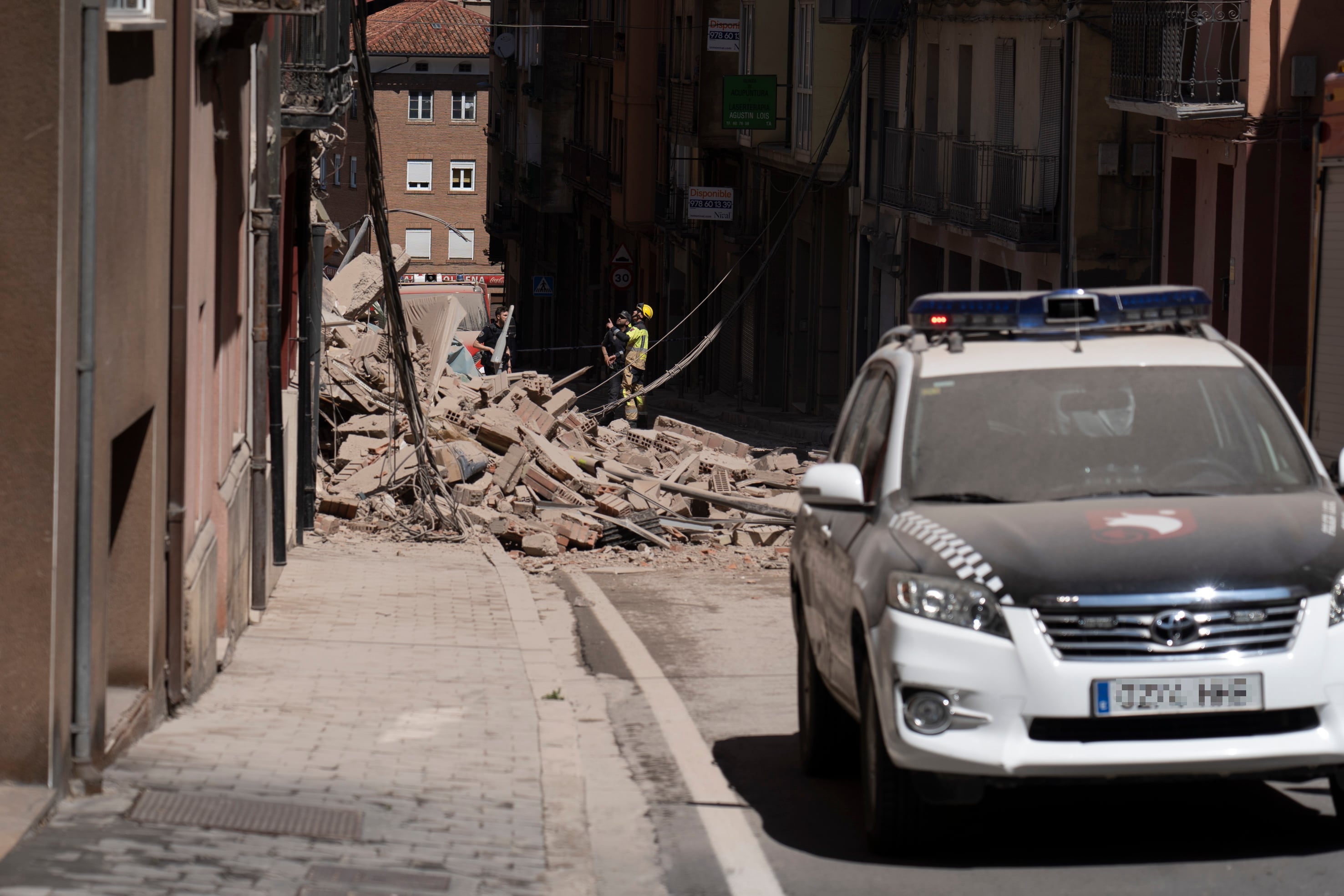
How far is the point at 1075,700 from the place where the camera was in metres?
6.62

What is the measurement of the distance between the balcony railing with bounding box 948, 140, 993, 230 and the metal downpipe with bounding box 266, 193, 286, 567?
670 inches

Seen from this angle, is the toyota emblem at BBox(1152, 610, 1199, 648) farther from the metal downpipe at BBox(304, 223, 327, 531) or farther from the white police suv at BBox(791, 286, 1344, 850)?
the metal downpipe at BBox(304, 223, 327, 531)

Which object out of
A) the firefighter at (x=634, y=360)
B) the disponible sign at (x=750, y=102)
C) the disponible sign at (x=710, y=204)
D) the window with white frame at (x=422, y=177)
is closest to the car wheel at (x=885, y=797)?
the firefighter at (x=634, y=360)

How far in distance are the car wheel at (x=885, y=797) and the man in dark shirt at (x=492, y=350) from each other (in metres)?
32.0

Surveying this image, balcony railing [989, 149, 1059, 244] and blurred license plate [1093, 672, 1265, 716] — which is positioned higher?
balcony railing [989, 149, 1059, 244]

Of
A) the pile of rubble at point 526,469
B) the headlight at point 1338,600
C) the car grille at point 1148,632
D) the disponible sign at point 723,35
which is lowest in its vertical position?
the pile of rubble at point 526,469

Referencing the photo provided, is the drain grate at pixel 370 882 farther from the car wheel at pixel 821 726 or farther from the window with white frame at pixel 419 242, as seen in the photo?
the window with white frame at pixel 419 242

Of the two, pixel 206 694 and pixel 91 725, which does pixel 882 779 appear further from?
pixel 206 694

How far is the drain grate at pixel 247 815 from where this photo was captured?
721 cm

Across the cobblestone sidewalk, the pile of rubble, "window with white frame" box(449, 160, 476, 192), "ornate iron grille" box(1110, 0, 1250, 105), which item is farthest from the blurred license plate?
"window with white frame" box(449, 160, 476, 192)

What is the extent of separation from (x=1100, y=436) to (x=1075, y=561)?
1121 mm

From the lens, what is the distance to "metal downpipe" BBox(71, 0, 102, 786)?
6.94m

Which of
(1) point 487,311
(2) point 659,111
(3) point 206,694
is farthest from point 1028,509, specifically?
(1) point 487,311

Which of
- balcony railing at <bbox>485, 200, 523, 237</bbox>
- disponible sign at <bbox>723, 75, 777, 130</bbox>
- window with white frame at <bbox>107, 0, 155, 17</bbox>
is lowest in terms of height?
balcony railing at <bbox>485, 200, 523, 237</bbox>
